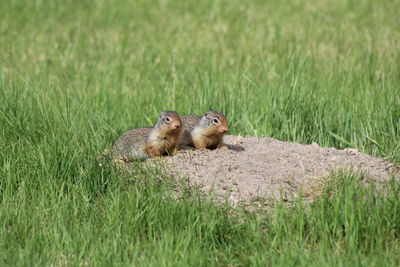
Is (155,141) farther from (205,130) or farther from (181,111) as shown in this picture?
(181,111)

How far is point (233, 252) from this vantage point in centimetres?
460

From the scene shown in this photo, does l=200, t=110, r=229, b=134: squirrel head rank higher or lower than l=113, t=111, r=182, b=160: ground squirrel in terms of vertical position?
higher

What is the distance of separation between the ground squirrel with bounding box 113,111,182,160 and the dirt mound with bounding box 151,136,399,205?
157 millimetres

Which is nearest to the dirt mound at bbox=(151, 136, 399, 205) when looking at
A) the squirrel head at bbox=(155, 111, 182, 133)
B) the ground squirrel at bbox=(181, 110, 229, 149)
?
the ground squirrel at bbox=(181, 110, 229, 149)

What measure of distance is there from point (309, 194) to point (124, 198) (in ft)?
4.31

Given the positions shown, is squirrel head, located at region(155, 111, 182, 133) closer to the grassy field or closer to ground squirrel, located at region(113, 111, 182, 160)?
ground squirrel, located at region(113, 111, 182, 160)

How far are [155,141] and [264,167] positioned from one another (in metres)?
0.92

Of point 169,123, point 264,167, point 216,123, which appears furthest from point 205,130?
point 264,167

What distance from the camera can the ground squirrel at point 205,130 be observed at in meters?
6.04

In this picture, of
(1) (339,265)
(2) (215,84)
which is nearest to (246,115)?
(2) (215,84)

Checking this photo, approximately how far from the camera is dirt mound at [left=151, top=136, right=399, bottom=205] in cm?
532

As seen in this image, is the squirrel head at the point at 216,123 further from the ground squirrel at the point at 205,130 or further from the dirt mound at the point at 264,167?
the dirt mound at the point at 264,167

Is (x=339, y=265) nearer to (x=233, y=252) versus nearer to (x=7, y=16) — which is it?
(x=233, y=252)

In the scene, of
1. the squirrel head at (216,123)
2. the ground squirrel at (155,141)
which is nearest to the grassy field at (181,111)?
the ground squirrel at (155,141)
